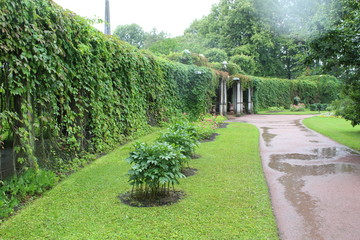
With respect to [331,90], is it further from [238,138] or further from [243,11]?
[238,138]

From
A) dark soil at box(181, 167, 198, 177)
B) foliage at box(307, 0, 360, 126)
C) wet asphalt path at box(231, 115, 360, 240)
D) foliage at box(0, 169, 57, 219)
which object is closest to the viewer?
wet asphalt path at box(231, 115, 360, 240)

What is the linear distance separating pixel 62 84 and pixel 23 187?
6.14ft

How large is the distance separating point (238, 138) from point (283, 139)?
5.29 ft

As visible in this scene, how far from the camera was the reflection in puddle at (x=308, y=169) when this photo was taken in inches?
150

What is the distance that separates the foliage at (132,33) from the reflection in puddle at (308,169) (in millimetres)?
55165

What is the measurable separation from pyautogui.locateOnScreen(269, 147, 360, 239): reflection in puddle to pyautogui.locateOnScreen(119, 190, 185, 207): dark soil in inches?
67.4

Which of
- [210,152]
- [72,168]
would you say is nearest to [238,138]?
[210,152]

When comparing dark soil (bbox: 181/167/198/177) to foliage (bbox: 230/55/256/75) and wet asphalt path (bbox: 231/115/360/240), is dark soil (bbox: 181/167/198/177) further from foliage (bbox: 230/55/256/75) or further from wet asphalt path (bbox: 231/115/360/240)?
foliage (bbox: 230/55/256/75)

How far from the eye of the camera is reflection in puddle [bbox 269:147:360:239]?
12.5 ft

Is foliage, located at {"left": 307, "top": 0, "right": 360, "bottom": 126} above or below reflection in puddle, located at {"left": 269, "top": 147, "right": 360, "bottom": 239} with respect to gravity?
above

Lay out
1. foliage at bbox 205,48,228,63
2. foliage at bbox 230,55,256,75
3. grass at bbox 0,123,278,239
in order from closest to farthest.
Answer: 1. grass at bbox 0,123,278,239
2. foliage at bbox 205,48,228,63
3. foliage at bbox 230,55,256,75

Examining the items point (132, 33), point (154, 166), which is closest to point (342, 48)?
point (154, 166)

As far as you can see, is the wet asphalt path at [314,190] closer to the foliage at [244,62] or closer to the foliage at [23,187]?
the foliage at [23,187]

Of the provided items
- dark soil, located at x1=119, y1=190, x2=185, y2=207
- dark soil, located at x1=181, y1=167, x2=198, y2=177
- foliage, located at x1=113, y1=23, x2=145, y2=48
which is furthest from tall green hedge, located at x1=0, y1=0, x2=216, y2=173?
foliage, located at x1=113, y1=23, x2=145, y2=48
